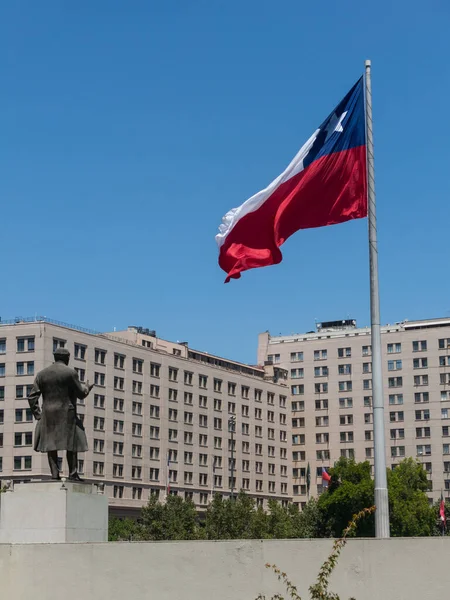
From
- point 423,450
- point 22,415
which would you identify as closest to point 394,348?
point 423,450

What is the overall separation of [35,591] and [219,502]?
9614cm

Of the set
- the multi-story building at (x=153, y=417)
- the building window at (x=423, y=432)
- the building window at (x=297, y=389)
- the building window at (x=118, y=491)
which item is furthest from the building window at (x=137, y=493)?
the building window at (x=423, y=432)

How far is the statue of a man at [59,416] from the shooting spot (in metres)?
22.1

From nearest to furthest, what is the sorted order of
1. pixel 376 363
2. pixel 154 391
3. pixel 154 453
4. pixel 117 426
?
pixel 376 363 → pixel 117 426 → pixel 154 453 → pixel 154 391

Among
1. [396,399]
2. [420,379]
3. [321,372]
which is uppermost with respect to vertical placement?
[321,372]

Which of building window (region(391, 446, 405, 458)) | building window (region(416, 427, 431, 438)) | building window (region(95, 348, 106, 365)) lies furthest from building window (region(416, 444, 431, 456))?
building window (region(95, 348, 106, 365))

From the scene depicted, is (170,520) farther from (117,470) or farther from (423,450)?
(423,450)

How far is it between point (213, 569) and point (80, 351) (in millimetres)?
114169

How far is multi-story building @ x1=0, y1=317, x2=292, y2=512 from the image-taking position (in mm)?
126125

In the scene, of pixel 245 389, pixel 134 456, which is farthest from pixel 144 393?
pixel 245 389

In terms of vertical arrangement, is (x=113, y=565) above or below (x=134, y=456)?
below

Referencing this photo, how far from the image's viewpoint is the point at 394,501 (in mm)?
120125

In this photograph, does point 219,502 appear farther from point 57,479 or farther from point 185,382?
point 57,479

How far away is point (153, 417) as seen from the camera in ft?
470
